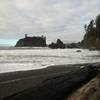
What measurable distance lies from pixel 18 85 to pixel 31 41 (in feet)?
463

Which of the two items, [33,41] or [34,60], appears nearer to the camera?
[34,60]

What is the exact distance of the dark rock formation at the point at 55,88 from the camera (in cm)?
660

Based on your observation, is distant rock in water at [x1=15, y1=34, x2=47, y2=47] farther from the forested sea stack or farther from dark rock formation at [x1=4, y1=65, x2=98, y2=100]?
dark rock formation at [x1=4, y1=65, x2=98, y2=100]

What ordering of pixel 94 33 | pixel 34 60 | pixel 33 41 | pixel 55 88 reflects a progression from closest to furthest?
pixel 55 88, pixel 34 60, pixel 94 33, pixel 33 41

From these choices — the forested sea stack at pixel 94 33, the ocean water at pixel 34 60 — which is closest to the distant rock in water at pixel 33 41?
the forested sea stack at pixel 94 33

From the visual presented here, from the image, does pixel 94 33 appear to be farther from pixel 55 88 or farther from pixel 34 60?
pixel 55 88

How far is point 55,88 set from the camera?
7.50 m

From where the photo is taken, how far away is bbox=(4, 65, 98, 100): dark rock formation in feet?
21.7

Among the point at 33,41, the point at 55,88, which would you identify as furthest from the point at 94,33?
the point at 55,88

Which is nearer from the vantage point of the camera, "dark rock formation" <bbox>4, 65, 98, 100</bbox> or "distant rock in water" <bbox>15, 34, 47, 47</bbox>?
"dark rock formation" <bbox>4, 65, 98, 100</bbox>

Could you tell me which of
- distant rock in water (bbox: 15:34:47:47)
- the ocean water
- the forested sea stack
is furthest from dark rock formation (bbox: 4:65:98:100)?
distant rock in water (bbox: 15:34:47:47)

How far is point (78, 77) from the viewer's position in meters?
9.40

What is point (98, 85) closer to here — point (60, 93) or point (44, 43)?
point (60, 93)

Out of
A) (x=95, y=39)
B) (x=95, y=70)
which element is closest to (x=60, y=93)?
(x=95, y=70)
